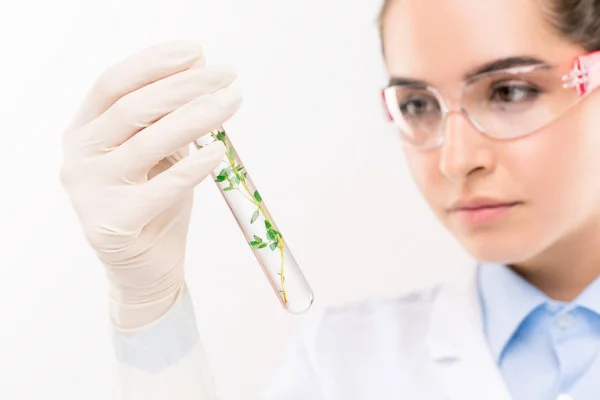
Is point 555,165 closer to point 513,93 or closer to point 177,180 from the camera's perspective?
point 513,93

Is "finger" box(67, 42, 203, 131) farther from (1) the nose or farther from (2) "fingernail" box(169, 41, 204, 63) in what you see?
(1) the nose

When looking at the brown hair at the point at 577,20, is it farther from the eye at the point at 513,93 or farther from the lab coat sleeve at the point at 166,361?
the lab coat sleeve at the point at 166,361

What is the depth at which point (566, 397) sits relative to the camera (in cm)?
131

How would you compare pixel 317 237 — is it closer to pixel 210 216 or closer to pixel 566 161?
pixel 210 216

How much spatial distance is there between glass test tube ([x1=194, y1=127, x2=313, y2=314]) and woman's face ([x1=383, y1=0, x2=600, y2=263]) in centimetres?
27

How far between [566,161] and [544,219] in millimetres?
93

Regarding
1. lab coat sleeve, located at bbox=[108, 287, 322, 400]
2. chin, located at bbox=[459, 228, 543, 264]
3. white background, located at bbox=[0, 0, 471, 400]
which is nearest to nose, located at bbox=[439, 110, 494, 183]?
chin, located at bbox=[459, 228, 543, 264]

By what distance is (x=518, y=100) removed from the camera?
130cm

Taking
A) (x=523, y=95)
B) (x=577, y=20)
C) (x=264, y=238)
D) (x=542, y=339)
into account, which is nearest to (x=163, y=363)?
(x=264, y=238)

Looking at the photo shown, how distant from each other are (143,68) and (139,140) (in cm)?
12

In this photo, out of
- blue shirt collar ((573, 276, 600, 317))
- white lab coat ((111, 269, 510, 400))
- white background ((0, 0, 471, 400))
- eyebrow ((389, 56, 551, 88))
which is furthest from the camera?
white background ((0, 0, 471, 400))

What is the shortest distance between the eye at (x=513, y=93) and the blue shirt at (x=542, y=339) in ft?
1.08

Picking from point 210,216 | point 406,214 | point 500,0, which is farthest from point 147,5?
point 500,0

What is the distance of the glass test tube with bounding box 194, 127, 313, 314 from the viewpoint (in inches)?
54.3
